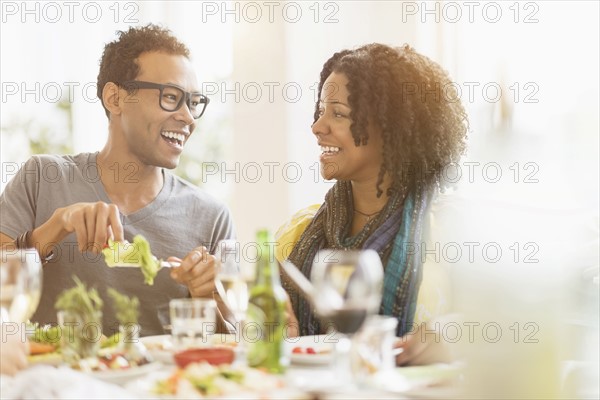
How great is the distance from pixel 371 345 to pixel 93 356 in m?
0.56

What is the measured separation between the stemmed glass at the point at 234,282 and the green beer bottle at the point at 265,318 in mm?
32

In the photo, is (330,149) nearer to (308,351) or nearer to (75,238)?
(75,238)

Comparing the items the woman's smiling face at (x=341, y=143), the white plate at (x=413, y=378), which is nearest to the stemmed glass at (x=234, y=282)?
the white plate at (x=413, y=378)

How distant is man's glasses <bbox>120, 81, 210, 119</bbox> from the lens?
8.93 feet

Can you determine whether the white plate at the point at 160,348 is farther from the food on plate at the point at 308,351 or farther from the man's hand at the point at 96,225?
the man's hand at the point at 96,225

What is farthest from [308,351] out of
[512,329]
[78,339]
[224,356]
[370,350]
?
[512,329]

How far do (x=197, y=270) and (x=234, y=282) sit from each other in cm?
39

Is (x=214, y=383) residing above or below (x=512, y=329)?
below

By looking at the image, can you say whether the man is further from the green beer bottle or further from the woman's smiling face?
the green beer bottle

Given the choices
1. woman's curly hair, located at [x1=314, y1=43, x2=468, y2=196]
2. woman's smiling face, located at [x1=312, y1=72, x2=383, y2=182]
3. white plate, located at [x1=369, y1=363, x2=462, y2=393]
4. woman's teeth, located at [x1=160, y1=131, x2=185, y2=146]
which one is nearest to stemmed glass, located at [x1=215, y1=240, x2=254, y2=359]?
white plate, located at [x1=369, y1=363, x2=462, y2=393]

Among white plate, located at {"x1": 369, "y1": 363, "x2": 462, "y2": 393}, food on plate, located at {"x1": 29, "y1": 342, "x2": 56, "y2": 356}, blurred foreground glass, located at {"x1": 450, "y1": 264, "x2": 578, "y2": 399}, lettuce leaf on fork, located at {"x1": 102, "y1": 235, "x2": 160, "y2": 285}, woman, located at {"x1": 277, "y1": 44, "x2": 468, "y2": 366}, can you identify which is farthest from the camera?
woman, located at {"x1": 277, "y1": 44, "x2": 468, "y2": 366}

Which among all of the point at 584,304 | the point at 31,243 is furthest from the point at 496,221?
the point at 31,243

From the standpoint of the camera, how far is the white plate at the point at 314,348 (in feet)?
4.83

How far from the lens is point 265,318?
4.87ft
